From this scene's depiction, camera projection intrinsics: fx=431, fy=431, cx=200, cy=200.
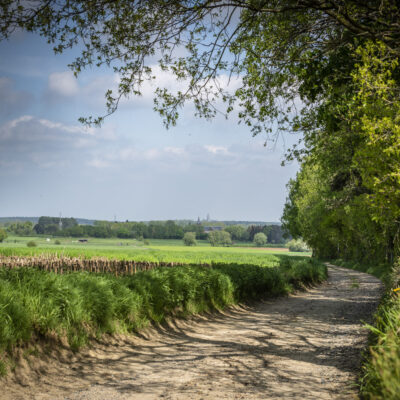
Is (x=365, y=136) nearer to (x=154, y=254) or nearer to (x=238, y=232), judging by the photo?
(x=154, y=254)

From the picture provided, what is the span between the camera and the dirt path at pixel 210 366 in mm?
5594

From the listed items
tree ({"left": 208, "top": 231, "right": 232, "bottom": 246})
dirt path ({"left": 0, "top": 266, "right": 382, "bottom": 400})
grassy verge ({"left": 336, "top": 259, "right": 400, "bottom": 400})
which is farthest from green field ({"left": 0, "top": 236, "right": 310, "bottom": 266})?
tree ({"left": 208, "top": 231, "right": 232, "bottom": 246})

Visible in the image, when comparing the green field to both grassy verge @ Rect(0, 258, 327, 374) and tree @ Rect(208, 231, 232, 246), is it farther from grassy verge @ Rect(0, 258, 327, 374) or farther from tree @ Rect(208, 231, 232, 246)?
tree @ Rect(208, 231, 232, 246)

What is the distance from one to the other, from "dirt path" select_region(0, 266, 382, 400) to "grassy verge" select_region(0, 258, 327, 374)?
407 mm

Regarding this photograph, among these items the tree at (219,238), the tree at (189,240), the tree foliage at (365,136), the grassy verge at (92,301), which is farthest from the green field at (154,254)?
the tree at (219,238)

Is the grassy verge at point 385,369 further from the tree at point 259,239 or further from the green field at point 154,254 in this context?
the tree at point 259,239

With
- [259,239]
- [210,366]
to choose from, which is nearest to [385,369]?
[210,366]

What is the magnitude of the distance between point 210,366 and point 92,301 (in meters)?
2.55

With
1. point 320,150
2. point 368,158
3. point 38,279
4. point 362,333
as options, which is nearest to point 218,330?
Result: point 362,333

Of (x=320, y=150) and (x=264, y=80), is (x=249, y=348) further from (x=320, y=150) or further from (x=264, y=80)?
(x=320, y=150)

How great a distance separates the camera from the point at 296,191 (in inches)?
2591

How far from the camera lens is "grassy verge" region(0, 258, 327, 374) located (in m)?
6.41

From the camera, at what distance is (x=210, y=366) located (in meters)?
6.87

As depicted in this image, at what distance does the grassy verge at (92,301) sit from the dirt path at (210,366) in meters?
0.41
